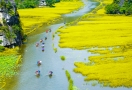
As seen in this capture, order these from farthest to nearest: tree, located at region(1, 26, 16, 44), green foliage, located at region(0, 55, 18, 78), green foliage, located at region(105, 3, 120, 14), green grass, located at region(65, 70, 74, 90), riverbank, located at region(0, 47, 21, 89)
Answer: green foliage, located at region(105, 3, 120, 14)
tree, located at region(1, 26, 16, 44)
green foliage, located at region(0, 55, 18, 78)
riverbank, located at region(0, 47, 21, 89)
green grass, located at region(65, 70, 74, 90)

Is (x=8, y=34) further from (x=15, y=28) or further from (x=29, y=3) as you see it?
(x=29, y=3)

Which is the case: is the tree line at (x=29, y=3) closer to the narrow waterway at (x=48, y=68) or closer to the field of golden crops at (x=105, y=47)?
the field of golden crops at (x=105, y=47)

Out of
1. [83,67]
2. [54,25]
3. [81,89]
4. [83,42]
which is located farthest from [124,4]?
[81,89]

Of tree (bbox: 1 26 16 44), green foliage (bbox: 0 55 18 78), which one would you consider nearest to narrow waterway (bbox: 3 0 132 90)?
green foliage (bbox: 0 55 18 78)

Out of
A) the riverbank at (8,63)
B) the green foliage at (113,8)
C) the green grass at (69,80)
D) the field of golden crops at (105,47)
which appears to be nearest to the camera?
the green grass at (69,80)

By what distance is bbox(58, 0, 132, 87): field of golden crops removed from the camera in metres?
32.6

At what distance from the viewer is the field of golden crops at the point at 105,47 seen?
107 feet

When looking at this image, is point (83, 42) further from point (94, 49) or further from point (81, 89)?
point (81, 89)

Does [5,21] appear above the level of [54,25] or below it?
above

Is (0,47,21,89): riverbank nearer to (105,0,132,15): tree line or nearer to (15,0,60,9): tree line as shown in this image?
(105,0,132,15): tree line

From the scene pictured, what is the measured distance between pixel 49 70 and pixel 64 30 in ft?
88.1

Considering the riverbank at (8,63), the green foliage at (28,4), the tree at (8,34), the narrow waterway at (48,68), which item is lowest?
the narrow waterway at (48,68)

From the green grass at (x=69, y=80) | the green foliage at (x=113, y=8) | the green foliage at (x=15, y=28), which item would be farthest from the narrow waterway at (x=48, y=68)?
the green foliage at (x=113, y=8)

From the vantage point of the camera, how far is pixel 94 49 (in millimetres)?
44844
